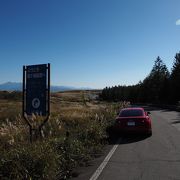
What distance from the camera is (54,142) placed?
944cm

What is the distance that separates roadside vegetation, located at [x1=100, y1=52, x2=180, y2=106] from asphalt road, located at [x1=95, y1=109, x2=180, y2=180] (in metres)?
44.3

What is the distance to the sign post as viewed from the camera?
11.1 m

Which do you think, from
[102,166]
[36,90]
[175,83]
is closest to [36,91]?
[36,90]

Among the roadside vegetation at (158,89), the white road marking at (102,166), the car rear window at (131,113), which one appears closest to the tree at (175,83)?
the roadside vegetation at (158,89)

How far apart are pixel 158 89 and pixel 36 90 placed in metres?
82.8

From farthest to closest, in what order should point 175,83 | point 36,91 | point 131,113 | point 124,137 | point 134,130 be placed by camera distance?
point 175,83 → point 131,113 → point 124,137 → point 134,130 → point 36,91

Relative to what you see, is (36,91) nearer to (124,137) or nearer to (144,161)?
(144,161)

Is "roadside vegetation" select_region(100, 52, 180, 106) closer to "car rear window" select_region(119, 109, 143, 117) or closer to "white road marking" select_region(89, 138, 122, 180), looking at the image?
"car rear window" select_region(119, 109, 143, 117)

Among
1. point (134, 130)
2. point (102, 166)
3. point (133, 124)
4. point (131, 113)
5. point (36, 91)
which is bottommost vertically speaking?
point (102, 166)

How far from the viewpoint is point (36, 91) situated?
11.3 m

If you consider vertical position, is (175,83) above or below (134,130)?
above

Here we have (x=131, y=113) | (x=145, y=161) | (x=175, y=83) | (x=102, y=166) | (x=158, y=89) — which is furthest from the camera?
(x=158, y=89)

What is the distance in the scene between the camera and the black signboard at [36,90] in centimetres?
1116

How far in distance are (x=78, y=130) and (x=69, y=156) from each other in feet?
12.9
